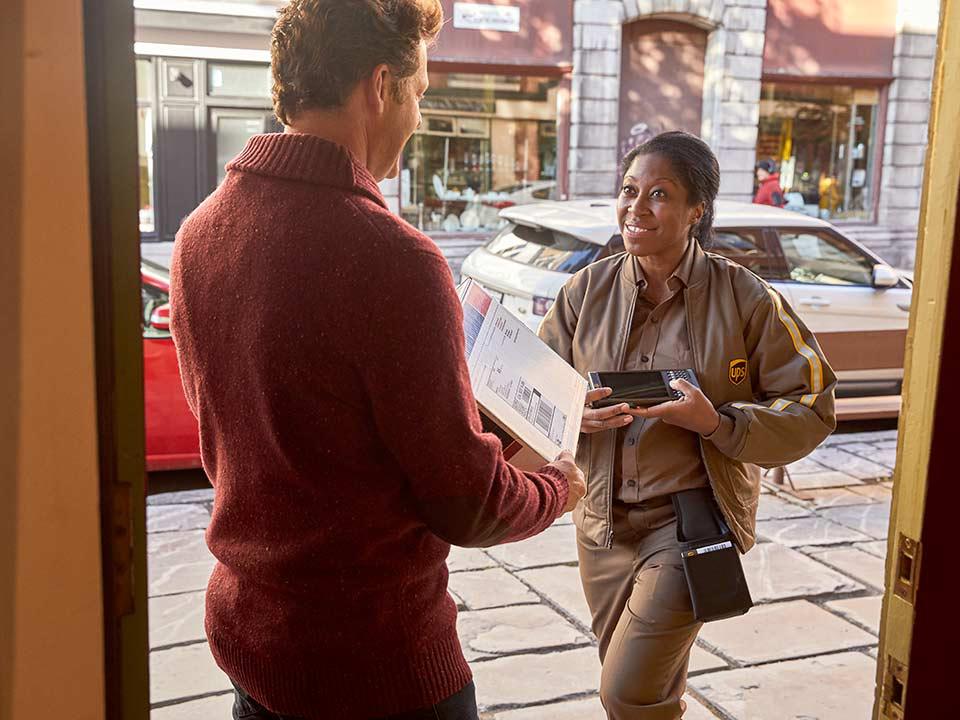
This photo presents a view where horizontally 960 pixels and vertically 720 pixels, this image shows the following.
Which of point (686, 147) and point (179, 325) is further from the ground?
point (686, 147)

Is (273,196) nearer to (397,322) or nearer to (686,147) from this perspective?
(397,322)

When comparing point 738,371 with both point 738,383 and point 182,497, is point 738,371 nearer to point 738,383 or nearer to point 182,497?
point 738,383

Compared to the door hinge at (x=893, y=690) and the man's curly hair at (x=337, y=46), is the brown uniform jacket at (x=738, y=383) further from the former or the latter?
the man's curly hair at (x=337, y=46)

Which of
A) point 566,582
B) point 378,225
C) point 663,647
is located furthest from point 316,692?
point 566,582

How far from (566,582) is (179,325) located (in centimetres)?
372

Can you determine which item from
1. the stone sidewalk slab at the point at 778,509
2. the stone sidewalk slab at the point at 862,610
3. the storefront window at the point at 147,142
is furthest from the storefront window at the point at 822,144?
the stone sidewalk slab at the point at 862,610

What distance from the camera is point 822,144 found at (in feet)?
57.2

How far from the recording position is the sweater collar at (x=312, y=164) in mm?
1639

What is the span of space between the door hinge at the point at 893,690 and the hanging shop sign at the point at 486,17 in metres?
13.9

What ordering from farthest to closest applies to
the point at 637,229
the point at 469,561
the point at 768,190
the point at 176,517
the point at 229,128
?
1. the point at 229,128
2. the point at 768,190
3. the point at 176,517
4. the point at 469,561
5. the point at 637,229

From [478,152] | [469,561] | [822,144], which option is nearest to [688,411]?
[469,561]

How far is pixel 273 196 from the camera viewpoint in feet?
5.43

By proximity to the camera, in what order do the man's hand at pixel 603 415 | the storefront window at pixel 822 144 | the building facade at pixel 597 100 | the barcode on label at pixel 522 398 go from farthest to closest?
the storefront window at pixel 822 144
the building facade at pixel 597 100
the man's hand at pixel 603 415
the barcode on label at pixel 522 398

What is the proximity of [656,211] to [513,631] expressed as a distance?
2.33 metres
